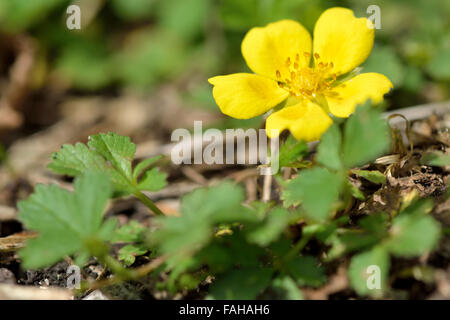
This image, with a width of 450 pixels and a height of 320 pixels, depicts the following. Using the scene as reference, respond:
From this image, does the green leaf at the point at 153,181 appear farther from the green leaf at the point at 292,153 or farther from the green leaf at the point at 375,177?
the green leaf at the point at 375,177

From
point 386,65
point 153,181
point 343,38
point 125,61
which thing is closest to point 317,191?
point 153,181

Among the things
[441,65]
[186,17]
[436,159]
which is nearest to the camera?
[436,159]

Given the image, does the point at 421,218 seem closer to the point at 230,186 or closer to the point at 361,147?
the point at 361,147

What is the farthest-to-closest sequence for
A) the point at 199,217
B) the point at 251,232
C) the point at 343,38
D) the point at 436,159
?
the point at 343,38 < the point at 436,159 < the point at 251,232 < the point at 199,217

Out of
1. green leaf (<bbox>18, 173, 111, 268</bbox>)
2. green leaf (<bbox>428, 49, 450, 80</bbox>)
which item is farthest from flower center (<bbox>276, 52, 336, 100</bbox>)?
green leaf (<bbox>428, 49, 450, 80</bbox>)

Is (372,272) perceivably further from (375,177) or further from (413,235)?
(375,177)
